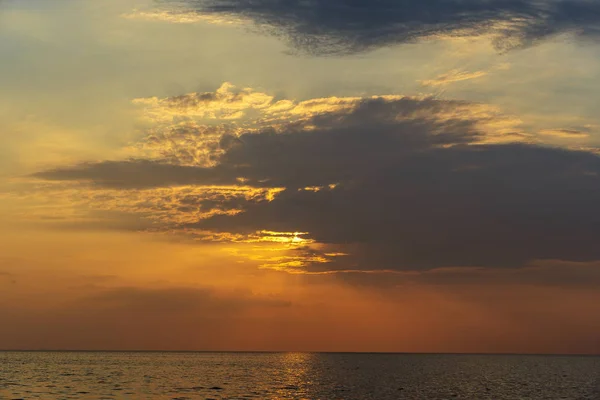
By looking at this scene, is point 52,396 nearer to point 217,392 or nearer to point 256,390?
point 217,392

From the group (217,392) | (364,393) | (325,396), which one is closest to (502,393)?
(364,393)

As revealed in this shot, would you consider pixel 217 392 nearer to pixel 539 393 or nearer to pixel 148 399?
pixel 148 399

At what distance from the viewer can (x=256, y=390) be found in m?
117

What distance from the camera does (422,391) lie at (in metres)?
123

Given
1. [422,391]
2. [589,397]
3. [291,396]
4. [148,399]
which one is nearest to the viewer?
[148,399]

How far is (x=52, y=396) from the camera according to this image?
95625 millimetres

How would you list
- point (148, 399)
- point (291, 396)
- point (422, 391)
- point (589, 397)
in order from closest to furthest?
point (148, 399), point (291, 396), point (589, 397), point (422, 391)

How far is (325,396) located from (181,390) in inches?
902

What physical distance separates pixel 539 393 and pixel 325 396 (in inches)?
1628

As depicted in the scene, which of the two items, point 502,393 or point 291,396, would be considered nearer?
point 291,396

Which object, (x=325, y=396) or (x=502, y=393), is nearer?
(x=325, y=396)

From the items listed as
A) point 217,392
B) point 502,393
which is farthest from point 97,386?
point 502,393

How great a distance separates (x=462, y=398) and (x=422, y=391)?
51.3ft

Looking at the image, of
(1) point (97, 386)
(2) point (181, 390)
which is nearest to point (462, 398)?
→ (2) point (181, 390)
